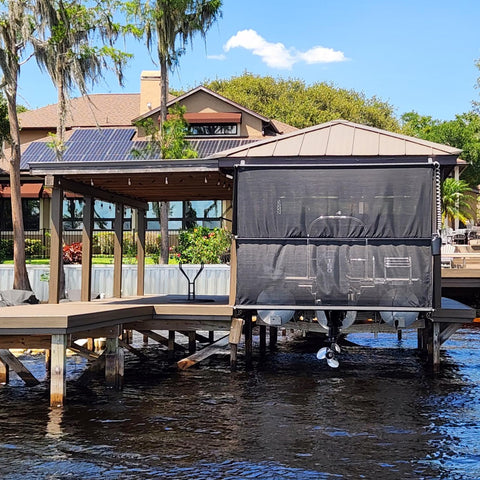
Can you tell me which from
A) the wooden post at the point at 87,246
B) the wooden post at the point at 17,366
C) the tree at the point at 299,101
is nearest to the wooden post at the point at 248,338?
the wooden post at the point at 87,246

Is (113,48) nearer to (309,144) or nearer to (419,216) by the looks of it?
(309,144)

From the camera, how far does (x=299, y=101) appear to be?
60281 mm

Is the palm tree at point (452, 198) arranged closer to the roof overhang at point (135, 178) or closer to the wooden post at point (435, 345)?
the roof overhang at point (135, 178)

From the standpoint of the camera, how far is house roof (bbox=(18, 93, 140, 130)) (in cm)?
4347

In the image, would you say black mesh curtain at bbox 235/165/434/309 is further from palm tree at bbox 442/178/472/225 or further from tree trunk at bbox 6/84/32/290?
palm tree at bbox 442/178/472/225

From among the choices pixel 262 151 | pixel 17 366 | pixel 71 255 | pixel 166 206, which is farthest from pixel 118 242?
pixel 166 206

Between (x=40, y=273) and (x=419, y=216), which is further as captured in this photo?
(x=40, y=273)

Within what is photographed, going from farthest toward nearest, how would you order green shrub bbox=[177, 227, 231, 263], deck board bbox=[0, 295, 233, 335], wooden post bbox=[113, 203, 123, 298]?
green shrub bbox=[177, 227, 231, 263] < wooden post bbox=[113, 203, 123, 298] < deck board bbox=[0, 295, 233, 335]

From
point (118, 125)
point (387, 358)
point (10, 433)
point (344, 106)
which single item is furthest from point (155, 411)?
point (344, 106)

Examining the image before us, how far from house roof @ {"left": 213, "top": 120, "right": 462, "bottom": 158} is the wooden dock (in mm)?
3090

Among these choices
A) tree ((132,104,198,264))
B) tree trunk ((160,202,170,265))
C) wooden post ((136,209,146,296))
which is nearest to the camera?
wooden post ((136,209,146,296))

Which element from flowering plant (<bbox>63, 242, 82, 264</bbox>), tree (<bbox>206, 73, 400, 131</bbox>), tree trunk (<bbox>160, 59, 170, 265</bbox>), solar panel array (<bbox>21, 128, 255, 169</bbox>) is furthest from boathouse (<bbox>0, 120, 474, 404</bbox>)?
tree (<bbox>206, 73, 400, 131</bbox>)

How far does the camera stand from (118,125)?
1713 inches

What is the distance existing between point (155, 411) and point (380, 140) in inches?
260
